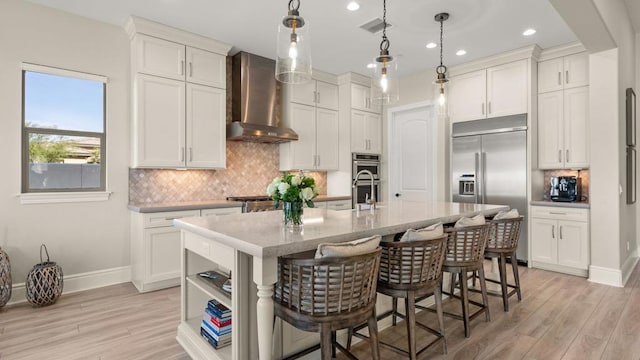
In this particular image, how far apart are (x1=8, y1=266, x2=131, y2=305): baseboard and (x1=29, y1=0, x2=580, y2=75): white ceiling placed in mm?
2768

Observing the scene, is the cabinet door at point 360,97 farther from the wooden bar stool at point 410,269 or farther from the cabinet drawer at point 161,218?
the wooden bar stool at point 410,269

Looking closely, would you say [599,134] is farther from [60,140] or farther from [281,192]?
[60,140]

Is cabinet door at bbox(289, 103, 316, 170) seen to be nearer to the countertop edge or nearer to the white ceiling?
the white ceiling

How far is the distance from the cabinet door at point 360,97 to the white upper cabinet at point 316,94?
295 mm

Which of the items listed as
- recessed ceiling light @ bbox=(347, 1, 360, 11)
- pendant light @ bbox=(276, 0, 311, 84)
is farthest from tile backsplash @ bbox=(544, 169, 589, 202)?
pendant light @ bbox=(276, 0, 311, 84)

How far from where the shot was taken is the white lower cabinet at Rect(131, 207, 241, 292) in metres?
3.54

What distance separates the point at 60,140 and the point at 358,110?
4.13 metres

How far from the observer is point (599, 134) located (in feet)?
12.5

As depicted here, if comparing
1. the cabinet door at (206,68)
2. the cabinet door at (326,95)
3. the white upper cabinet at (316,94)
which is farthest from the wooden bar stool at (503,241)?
the cabinet door at (206,68)

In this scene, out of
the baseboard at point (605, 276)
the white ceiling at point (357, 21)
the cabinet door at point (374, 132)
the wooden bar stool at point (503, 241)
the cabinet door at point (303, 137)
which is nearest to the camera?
the wooden bar stool at point (503, 241)

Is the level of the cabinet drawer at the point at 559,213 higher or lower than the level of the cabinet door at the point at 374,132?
lower

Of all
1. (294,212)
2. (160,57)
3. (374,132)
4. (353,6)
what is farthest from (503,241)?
(160,57)

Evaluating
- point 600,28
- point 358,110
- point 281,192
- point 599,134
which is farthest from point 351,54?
point 281,192

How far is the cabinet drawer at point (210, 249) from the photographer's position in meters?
1.86
